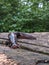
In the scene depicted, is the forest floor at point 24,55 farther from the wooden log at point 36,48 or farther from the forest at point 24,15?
the forest at point 24,15

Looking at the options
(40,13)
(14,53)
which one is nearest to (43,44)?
(14,53)

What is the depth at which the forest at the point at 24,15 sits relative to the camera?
552 cm

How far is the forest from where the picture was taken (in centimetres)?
552

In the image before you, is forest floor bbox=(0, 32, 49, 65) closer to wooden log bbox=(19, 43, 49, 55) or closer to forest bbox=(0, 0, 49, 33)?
wooden log bbox=(19, 43, 49, 55)

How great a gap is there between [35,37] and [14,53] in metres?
0.84

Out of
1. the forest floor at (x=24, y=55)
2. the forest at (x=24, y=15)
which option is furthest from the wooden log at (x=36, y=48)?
the forest at (x=24, y=15)

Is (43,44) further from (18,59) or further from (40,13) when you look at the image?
(40,13)

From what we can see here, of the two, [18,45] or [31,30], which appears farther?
[31,30]

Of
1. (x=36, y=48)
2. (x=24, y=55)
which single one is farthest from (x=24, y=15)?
(x=24, y=55)

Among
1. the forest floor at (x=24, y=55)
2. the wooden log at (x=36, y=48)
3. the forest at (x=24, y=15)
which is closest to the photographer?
the forest floor at (x=24, y=55)

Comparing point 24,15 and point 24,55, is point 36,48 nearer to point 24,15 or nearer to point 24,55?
point 24,55

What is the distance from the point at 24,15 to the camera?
572cm

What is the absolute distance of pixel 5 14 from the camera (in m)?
5.84

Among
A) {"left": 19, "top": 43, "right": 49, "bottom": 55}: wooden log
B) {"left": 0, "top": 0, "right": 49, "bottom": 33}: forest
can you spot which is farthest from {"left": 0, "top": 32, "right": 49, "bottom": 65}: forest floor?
{"left": 0, "top": 0, "right": 49, "bottom": 33}: forest
